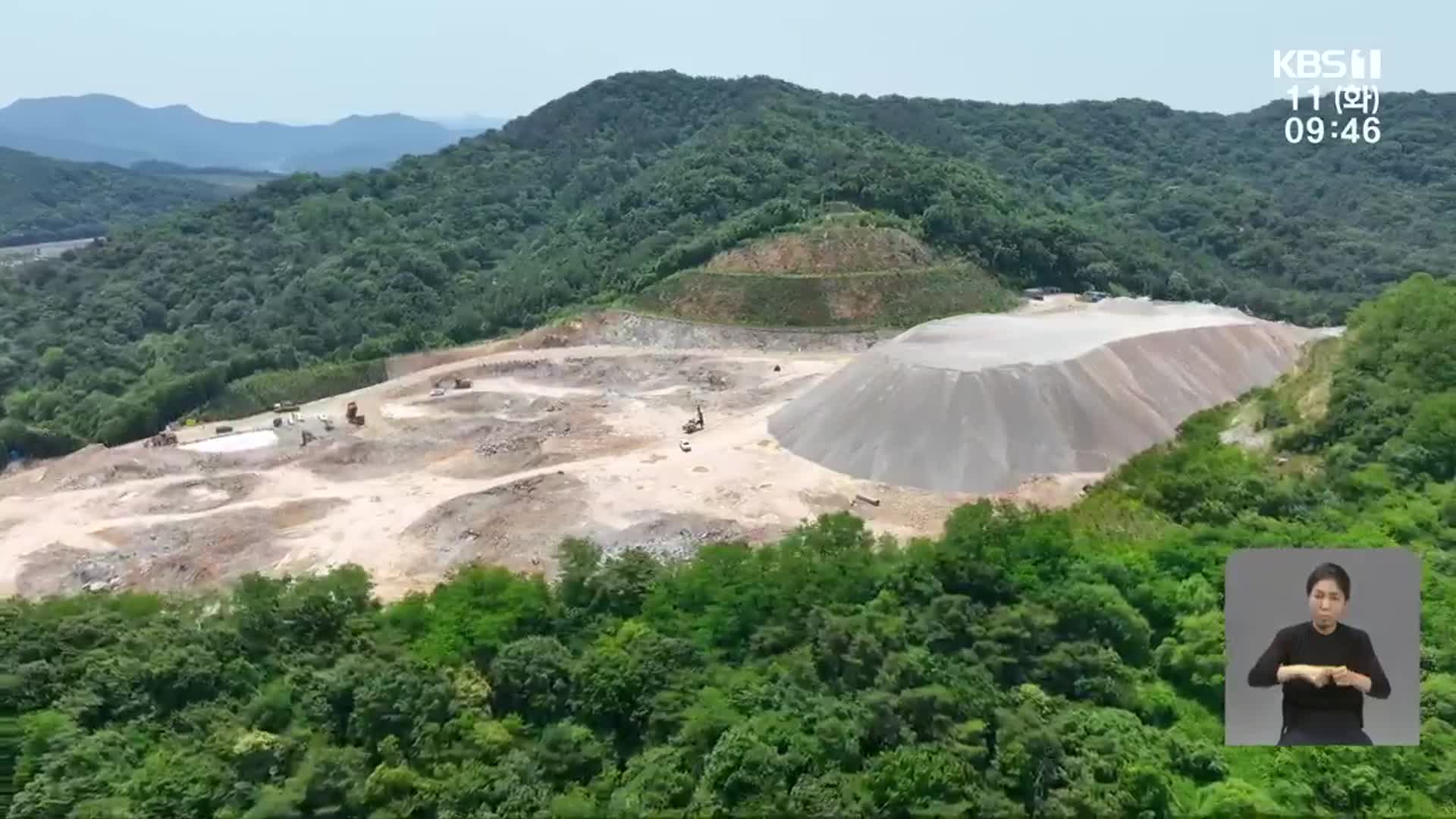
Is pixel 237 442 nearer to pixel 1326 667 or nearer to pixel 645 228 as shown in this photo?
pixel 645 228

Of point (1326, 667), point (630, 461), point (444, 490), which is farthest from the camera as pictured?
point (630, 461)

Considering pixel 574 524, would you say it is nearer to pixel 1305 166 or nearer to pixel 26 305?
pixel 26 305

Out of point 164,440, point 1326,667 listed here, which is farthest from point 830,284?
point 1326,667

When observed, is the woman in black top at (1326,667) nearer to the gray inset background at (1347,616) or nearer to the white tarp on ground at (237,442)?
the gray inset background at (1347,616)

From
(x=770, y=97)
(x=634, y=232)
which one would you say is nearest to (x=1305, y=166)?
(x=770, y=97)

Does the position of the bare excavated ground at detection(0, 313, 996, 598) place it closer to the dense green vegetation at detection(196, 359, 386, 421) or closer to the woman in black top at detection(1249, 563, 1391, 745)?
the dense green vegetation at detection(196, 359, 386, 421)

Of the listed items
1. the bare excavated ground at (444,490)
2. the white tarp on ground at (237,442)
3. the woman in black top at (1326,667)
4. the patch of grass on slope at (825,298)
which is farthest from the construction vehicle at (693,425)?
the woman in black top at (1326,667)

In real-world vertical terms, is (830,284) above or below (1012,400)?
above
